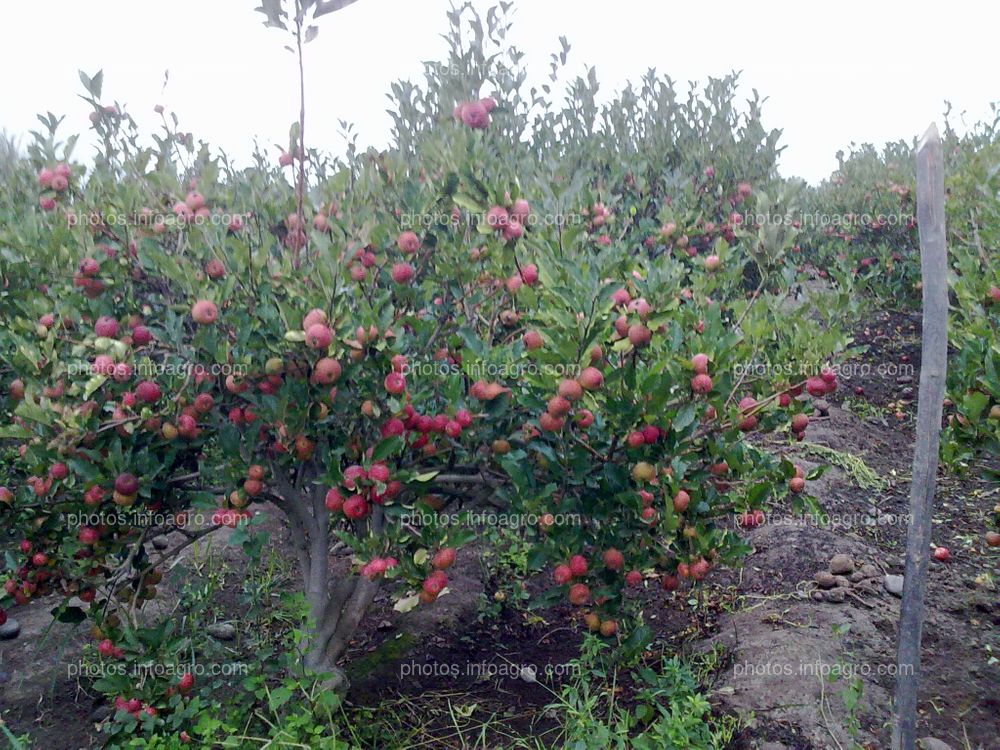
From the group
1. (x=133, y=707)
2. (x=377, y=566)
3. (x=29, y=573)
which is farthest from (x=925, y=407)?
(x=29, y=573)

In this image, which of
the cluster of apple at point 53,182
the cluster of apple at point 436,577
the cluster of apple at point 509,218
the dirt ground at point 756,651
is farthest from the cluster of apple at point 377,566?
the cluster of apple at point 53,182

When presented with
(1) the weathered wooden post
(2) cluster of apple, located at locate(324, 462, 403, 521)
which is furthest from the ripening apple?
(1) the weathered wooden post

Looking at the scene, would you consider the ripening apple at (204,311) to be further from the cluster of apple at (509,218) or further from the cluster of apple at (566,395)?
the cluster of apple at (566,395)

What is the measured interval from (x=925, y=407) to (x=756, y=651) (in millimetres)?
1320

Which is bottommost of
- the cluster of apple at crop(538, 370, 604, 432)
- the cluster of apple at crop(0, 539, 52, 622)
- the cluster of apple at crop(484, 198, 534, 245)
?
the cluster of apple at crop(0, 539, 52, 622)

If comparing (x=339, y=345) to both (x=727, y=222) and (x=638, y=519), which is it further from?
(x=727, y=222)

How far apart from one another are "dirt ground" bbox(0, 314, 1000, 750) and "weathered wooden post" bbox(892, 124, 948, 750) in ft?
0.85

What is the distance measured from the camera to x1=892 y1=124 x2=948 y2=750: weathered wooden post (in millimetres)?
2107

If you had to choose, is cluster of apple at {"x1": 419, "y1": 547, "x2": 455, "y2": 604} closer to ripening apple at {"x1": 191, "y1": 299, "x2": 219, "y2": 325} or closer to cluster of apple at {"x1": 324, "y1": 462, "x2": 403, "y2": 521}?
cluster of apple at {"x1": 324, "y1": 462, "x2": 403, "y2": 521}

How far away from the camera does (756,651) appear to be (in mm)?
2986

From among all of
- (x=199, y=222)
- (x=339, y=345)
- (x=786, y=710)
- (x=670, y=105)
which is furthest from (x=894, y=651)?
(x=670, y=105)

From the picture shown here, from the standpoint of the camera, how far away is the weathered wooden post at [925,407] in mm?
2107

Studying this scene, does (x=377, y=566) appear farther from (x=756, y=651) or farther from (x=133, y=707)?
(x=756, y=651)

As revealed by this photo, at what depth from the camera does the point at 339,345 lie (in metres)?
2.13
